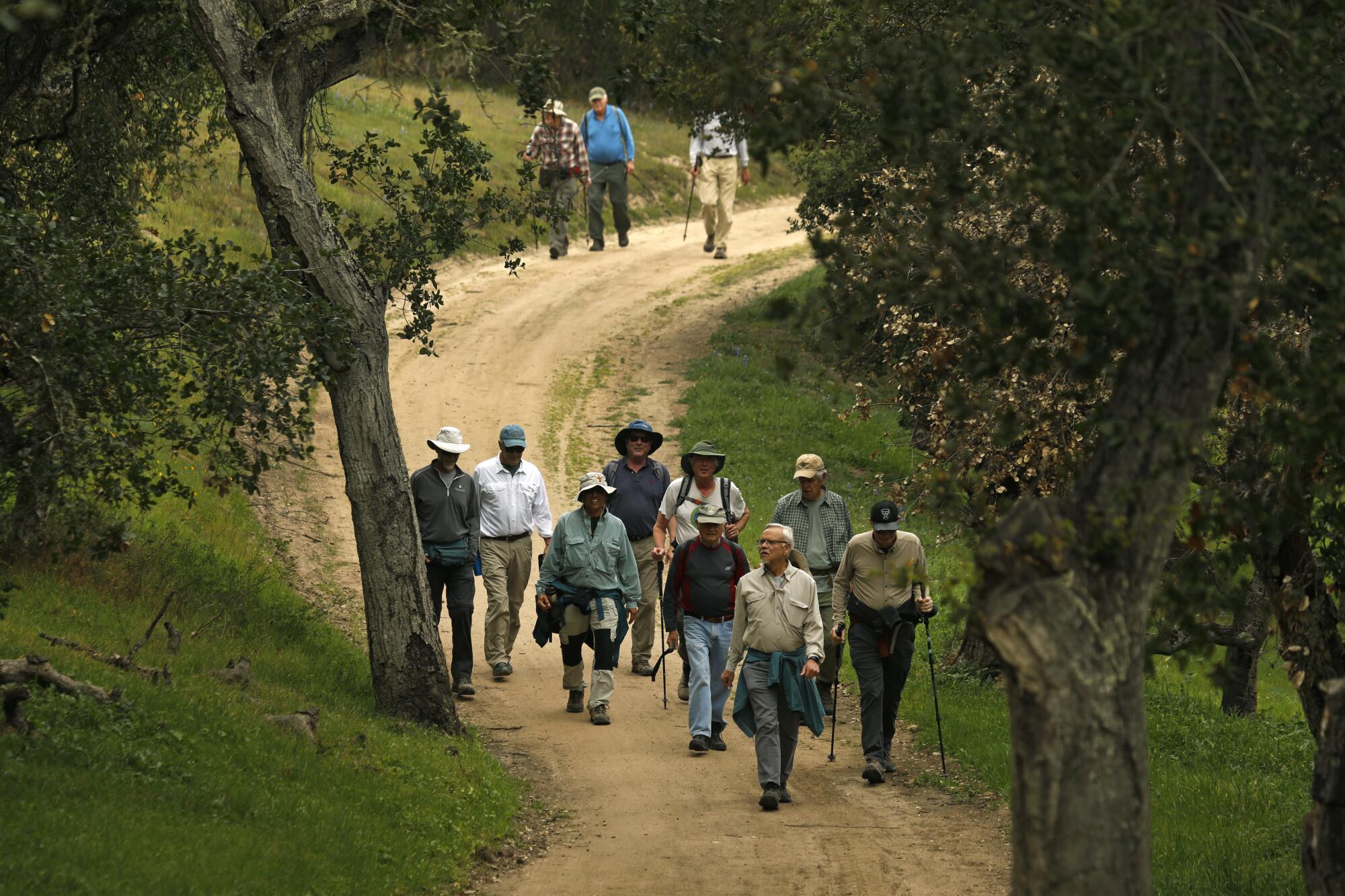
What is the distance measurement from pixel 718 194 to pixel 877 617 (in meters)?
20.1

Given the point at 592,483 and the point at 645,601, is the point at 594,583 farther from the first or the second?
the point at 645,601

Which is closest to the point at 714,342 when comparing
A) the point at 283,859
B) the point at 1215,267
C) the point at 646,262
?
the point at 646,262

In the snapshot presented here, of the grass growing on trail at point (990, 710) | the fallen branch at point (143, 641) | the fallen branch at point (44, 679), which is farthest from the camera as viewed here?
the fallen branch at point (143, 641)

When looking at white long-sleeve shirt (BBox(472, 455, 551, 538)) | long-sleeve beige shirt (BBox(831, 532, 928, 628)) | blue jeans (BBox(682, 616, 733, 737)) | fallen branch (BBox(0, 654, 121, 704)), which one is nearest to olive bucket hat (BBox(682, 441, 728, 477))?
white long-sleeve shirt (BBox(472, 455, 551, 538))

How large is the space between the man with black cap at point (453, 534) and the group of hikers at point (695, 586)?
1 centimetres

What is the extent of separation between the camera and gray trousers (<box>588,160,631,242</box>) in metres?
28.8

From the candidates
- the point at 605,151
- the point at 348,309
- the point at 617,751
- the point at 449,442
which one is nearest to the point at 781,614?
the point at 617,751

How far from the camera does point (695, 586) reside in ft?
38.9

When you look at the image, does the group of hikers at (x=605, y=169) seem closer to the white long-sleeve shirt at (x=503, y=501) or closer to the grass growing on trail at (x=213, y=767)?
the white long-sleeve shirt at (x=503, y=501)

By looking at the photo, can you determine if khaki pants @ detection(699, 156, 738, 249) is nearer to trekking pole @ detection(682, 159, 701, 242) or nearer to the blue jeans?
trekking pole @ detection(682, 159, 701, 242)

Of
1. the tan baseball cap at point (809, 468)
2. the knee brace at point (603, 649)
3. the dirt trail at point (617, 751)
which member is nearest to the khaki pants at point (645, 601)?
the dirt trail at point (617, 751)

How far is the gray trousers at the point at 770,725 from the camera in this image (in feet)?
34.7

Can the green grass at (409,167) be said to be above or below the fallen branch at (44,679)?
above

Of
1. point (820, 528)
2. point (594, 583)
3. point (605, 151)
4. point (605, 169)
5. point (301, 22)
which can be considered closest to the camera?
point (301, 22)
